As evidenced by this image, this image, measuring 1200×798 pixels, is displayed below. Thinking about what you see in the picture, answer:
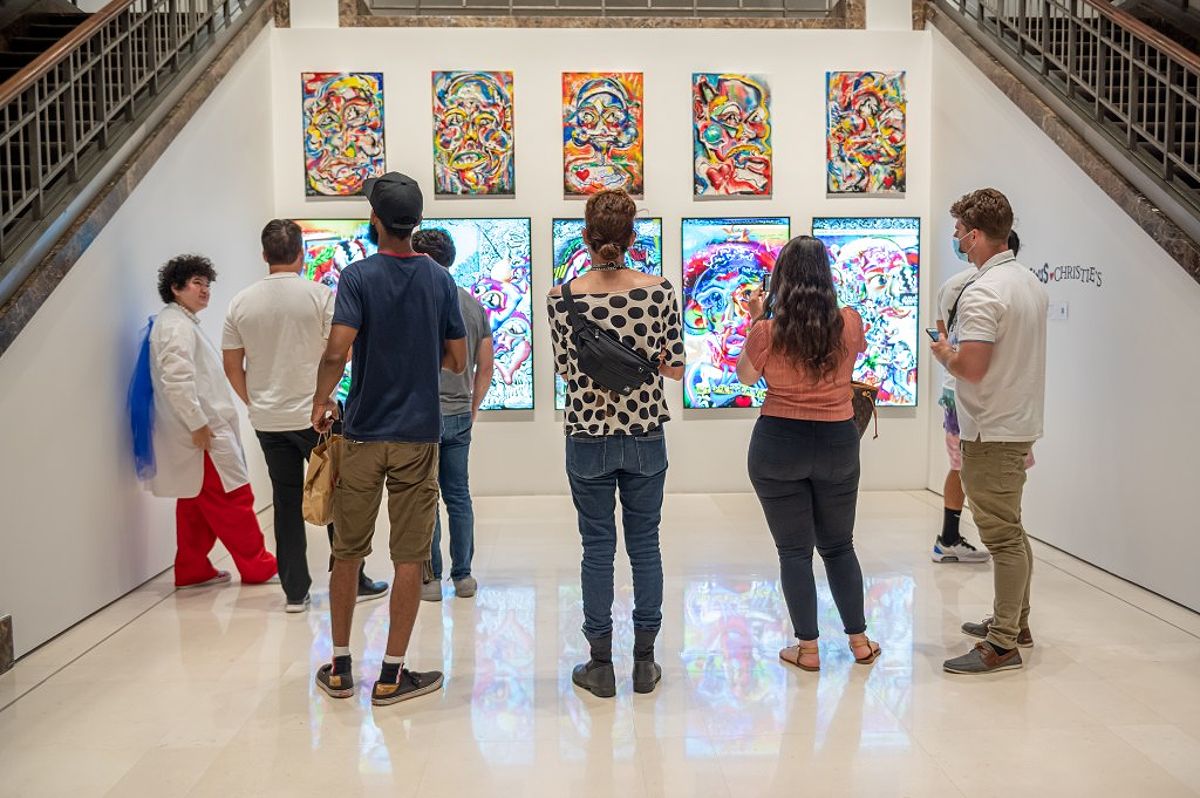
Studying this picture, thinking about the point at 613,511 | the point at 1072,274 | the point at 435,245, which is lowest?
the point at 613,511

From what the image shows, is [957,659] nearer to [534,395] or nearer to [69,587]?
[69,587]

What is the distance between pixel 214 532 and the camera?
6.05 meters

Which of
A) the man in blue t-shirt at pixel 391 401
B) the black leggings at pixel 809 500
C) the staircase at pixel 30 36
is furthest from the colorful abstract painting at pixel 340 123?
the black leggings at pixel 809 500

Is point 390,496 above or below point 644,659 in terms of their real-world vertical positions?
above

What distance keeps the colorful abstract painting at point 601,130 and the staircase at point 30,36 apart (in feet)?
11.5

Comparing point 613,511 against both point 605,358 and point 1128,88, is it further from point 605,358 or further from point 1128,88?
point 1128,88

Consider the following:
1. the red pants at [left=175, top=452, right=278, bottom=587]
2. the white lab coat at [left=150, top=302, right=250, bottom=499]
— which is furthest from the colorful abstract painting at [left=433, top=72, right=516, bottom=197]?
the red pants at [left=175, top=452, right=278, bottom=587]

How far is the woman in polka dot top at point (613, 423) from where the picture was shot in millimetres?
4082

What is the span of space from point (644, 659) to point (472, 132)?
561cm

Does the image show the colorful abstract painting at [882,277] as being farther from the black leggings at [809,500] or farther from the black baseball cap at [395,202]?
the black baseball cap at [395,202]

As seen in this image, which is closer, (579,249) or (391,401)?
(391,401)

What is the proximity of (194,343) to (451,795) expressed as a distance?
3.29m

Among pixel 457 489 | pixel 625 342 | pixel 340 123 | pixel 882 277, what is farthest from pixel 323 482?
pixel 882 277

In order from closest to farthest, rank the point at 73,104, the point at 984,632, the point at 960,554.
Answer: the point at 984,632, the point at 73,104, the point at 960,554
